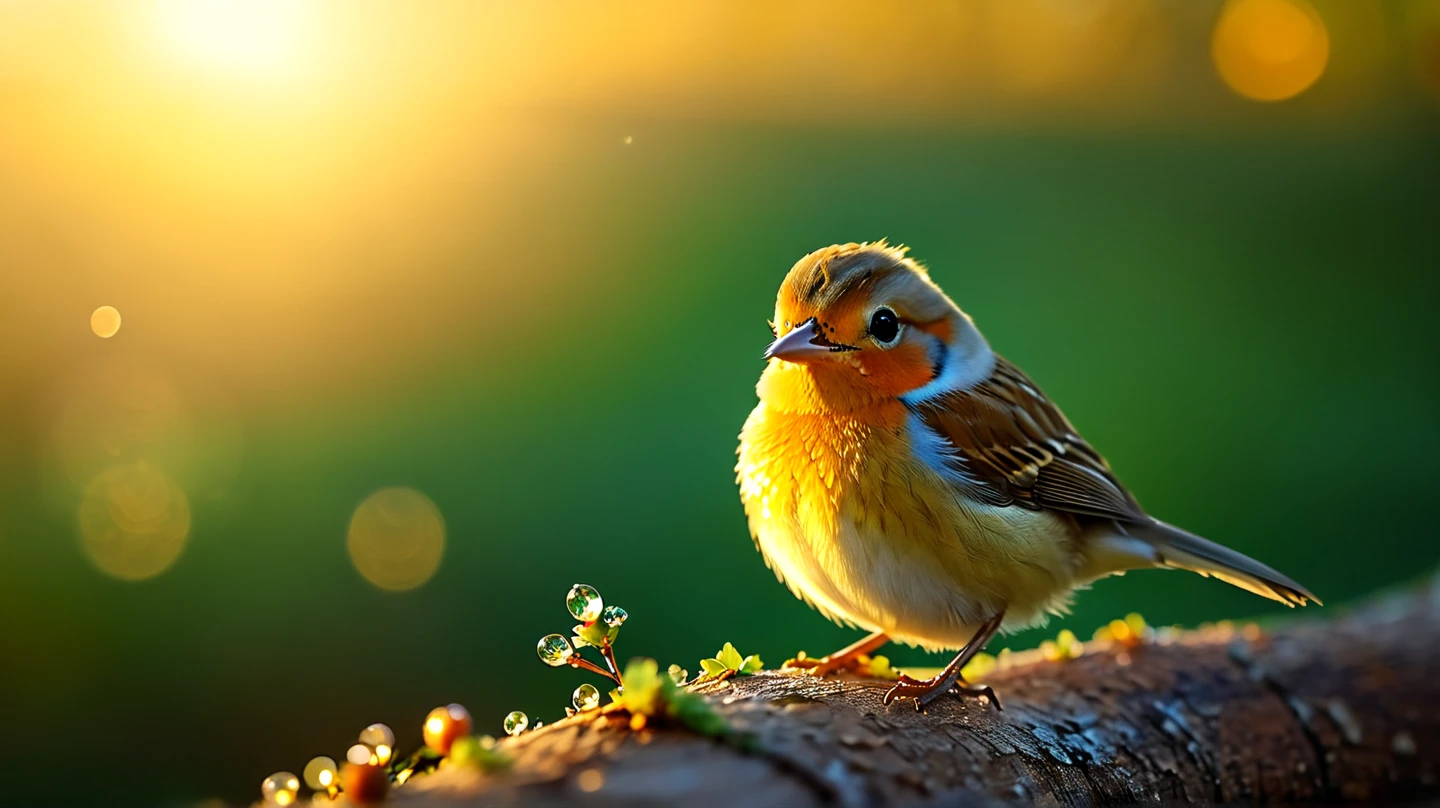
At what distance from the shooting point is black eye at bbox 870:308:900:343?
2833mm

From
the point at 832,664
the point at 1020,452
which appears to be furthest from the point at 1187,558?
the point at 832,664

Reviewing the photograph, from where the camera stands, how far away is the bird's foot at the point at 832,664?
289 centimetres

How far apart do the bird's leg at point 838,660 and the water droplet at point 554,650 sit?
2.59ft

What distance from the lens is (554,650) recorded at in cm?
228

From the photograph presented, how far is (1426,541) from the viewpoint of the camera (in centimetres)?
616

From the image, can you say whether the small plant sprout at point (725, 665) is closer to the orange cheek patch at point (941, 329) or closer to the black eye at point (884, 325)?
the black eye at point (884, 325)

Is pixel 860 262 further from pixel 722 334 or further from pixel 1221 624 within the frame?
pixel 722 334

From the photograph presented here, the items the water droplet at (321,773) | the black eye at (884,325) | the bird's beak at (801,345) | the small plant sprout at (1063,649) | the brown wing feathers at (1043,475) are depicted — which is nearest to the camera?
the water droplet at (321,773)

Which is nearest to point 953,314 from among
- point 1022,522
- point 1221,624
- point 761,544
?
point 1022,522

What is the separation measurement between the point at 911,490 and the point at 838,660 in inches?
22.2

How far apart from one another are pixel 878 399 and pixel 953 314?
17.5 inches

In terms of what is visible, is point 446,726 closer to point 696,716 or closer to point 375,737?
point 375,737

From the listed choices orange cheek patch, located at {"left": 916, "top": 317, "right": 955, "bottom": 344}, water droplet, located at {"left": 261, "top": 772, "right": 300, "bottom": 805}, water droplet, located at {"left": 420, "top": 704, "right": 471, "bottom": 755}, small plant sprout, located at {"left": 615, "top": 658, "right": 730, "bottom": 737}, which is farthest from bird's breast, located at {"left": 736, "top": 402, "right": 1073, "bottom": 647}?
water droplet, located at {"left": 261, "top": 772, "right": 300, "bottom": 805}

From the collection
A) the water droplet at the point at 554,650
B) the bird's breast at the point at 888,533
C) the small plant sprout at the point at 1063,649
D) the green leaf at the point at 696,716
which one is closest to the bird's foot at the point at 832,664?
the bird's breast at the point at 888,533
